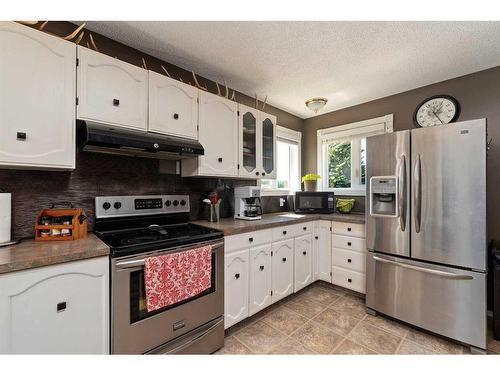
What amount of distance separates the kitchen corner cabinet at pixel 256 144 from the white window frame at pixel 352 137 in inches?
42.7

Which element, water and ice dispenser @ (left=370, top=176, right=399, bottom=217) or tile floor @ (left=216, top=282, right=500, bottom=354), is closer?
tile floor @ (left=216, top=282, right=500, bottom=354)

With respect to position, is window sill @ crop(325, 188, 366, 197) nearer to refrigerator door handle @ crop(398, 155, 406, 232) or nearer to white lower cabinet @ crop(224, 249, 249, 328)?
refrigerator door handle @ crop(398, 155, 406, 232)

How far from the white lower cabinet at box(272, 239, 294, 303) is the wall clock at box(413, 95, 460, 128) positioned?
78.9 inches

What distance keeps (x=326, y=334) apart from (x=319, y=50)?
237 centimetres

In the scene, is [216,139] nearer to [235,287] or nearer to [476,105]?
[235,287]

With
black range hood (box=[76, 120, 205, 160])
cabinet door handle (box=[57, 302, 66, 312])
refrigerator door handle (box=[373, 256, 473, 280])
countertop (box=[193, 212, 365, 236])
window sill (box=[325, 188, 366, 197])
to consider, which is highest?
black range hood (box=[76, 120, 205, 160])

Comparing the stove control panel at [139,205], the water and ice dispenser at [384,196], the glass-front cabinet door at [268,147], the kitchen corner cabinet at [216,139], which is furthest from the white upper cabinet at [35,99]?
the water and ice dispenser at [384,196]

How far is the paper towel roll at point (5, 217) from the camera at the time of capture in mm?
1194

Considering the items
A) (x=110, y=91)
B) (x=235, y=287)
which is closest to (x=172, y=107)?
(x=110, y=91)

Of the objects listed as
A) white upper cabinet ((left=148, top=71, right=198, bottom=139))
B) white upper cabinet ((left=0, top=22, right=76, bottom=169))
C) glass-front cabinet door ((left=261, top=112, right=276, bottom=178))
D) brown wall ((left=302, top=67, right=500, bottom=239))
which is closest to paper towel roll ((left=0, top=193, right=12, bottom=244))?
white upper cabinet ((left=0, top=22, right=76, bottom=169))

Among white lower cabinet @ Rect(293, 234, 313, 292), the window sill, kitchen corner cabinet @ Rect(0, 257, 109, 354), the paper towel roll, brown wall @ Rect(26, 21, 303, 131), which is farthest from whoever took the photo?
the window sill

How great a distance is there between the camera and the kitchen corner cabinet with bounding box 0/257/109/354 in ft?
3.18

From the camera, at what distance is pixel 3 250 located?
1110 mm

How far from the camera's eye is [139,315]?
1302 millimetres
